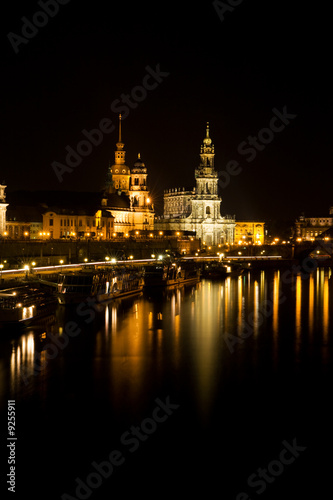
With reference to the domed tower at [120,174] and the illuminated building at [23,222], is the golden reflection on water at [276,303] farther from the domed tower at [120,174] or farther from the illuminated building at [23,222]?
the domed tower at [120,174]

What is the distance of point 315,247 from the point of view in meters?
97.8

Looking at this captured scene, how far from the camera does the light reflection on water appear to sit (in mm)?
20047

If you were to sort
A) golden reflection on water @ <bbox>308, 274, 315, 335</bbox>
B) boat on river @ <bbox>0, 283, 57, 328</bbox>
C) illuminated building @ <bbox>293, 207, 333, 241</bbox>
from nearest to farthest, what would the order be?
boat on river @ <bbox>0, 283, 57, 328</bbox> → golden reflection on water @ <bbox>308, 274, 315, 335</bbox> → illuminated building @ <bbox>293, 207, 333, 241</bbox>

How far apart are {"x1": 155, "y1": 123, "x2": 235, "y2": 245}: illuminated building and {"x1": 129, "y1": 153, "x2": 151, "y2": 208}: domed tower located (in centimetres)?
477

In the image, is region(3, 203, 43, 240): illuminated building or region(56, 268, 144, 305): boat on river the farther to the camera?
region(3, 203, 43, 240): illuminated building

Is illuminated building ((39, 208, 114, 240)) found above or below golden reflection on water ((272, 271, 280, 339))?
above

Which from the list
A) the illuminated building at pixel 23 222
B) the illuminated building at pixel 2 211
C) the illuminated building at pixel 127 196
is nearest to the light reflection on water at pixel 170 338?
the illuminated building at pixel 2 211

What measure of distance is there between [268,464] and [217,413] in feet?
9.49

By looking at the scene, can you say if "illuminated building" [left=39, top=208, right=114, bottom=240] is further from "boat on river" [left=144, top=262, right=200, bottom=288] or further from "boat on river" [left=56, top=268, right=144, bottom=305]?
"boat on river" [left=56, top=268, right=144, bottom=305]

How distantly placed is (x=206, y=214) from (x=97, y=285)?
62.5 meters

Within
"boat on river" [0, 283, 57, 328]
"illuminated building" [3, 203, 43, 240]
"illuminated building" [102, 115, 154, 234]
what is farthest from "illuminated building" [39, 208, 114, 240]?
"boat on river" [0, 283, 57, 328]

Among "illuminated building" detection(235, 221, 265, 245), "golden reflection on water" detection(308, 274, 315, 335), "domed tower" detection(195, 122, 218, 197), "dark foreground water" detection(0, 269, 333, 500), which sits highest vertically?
"domed tower" detection(195, 122, 218, 197)

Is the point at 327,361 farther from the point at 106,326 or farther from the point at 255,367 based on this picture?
the point at 106,326

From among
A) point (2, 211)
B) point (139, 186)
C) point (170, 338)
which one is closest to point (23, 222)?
point (2, 211)
